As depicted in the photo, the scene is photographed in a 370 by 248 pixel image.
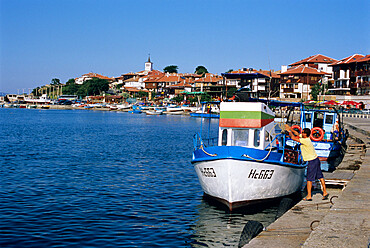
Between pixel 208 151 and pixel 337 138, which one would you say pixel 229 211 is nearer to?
pixel 208 151

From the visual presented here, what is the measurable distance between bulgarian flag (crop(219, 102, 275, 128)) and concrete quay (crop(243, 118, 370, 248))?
13.6 ft

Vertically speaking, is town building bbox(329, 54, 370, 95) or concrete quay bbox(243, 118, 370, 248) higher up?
town building bbox(329, 54, 370, 95)

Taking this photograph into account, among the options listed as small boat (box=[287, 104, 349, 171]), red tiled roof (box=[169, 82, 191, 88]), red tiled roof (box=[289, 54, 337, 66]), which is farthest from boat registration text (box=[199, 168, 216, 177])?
red tiled roof (box=[169, 82, 191, 88])

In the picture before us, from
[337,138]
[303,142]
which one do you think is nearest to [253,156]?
[303,142]

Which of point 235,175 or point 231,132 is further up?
point 231,132

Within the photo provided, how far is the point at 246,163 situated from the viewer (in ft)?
53.4

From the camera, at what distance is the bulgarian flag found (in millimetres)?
18625

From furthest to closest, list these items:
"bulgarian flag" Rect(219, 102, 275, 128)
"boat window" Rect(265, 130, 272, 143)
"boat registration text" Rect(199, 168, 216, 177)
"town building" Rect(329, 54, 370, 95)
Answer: "town building" Rect(329, 54, 370, 95)
"boat window" Rect(265, 130, 272, 143)
"bulgarian flag" Rect(219, 102, 275, 128)
"boat registration text" Rect(199, 168, 216, 177)

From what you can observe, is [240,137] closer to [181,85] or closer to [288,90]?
[288,90]

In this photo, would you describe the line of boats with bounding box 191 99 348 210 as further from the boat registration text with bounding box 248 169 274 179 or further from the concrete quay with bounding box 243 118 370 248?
the concrete quay with bounding box 243 118 370 248

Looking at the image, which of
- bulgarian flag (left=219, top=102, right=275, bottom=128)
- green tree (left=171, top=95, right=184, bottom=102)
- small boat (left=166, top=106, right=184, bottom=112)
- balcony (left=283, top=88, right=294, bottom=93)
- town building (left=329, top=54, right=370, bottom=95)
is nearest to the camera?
bulgarian flag (left=219, top=102, right=275, bottom=128)

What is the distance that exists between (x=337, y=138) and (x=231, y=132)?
16753 mm

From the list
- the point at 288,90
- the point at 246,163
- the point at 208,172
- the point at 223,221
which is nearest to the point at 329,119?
the point at 208,172

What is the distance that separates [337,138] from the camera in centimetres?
3303
